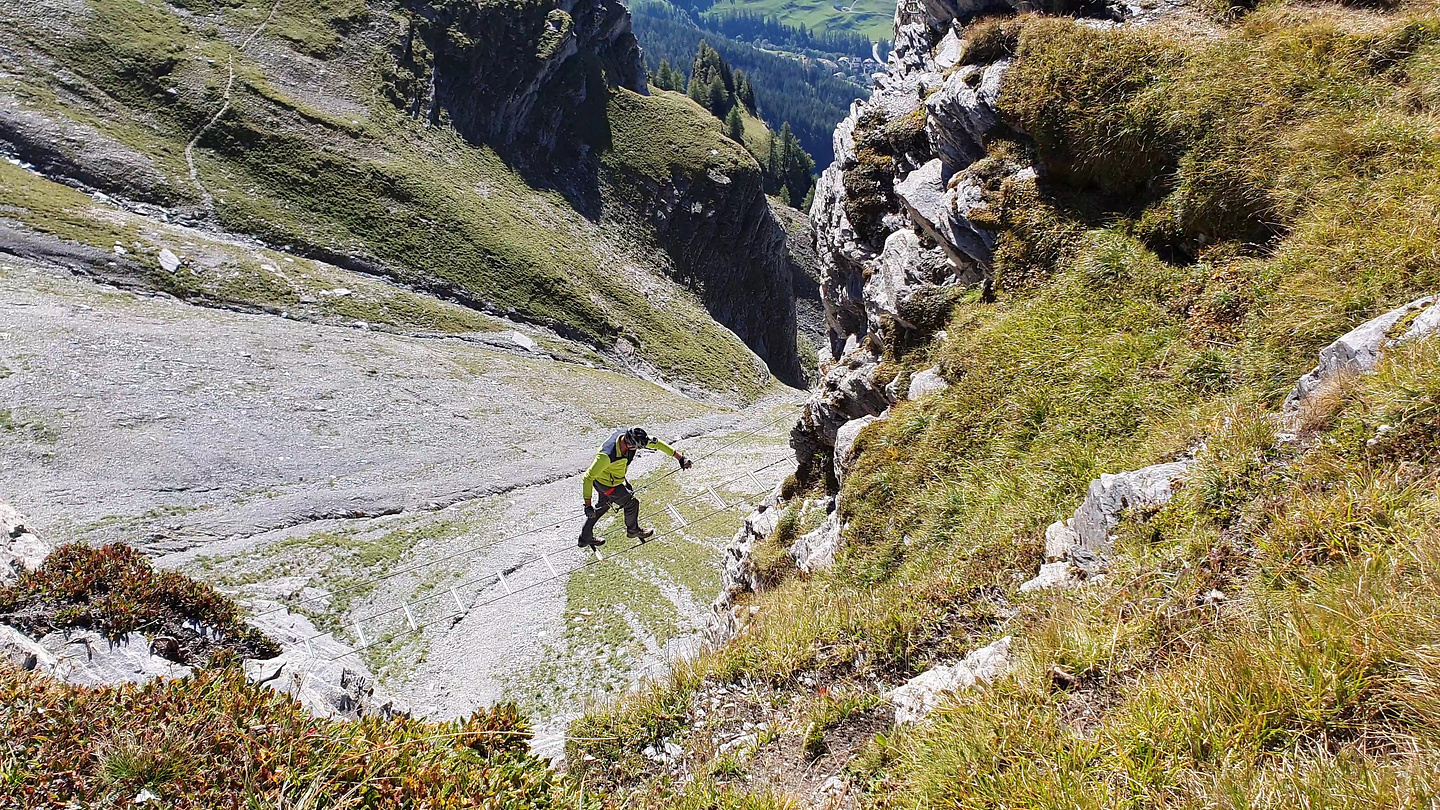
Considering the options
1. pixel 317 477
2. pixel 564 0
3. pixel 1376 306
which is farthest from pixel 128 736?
pixel 564 0

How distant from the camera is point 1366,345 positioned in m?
6.86

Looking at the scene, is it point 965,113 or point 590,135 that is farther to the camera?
point 590,135

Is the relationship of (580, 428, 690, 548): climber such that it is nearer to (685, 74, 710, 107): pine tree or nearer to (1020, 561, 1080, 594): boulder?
(1020, 561, 1080, 594): boulder

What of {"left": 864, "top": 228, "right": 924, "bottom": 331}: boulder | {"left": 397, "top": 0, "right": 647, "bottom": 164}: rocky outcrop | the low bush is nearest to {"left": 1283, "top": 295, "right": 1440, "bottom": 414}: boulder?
{"left": 864, "top": 228, "right": 924, "bottom": 331}: boulder

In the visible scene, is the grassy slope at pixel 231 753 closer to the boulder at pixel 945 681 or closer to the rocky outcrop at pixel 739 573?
the boulder at pixel 945 681

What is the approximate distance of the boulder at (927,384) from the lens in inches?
567

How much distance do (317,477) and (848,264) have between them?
3191 cm

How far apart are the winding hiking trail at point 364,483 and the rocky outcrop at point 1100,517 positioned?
23.7ft

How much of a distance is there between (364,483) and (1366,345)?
133 feet

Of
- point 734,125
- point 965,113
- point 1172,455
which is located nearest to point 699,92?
point 734,125

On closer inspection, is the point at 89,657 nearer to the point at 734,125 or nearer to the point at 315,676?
the point at 315,676

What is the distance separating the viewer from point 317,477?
36.2m

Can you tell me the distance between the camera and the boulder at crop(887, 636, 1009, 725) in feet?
20.0

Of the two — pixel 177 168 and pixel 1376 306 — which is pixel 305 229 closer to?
pixel 177 168
